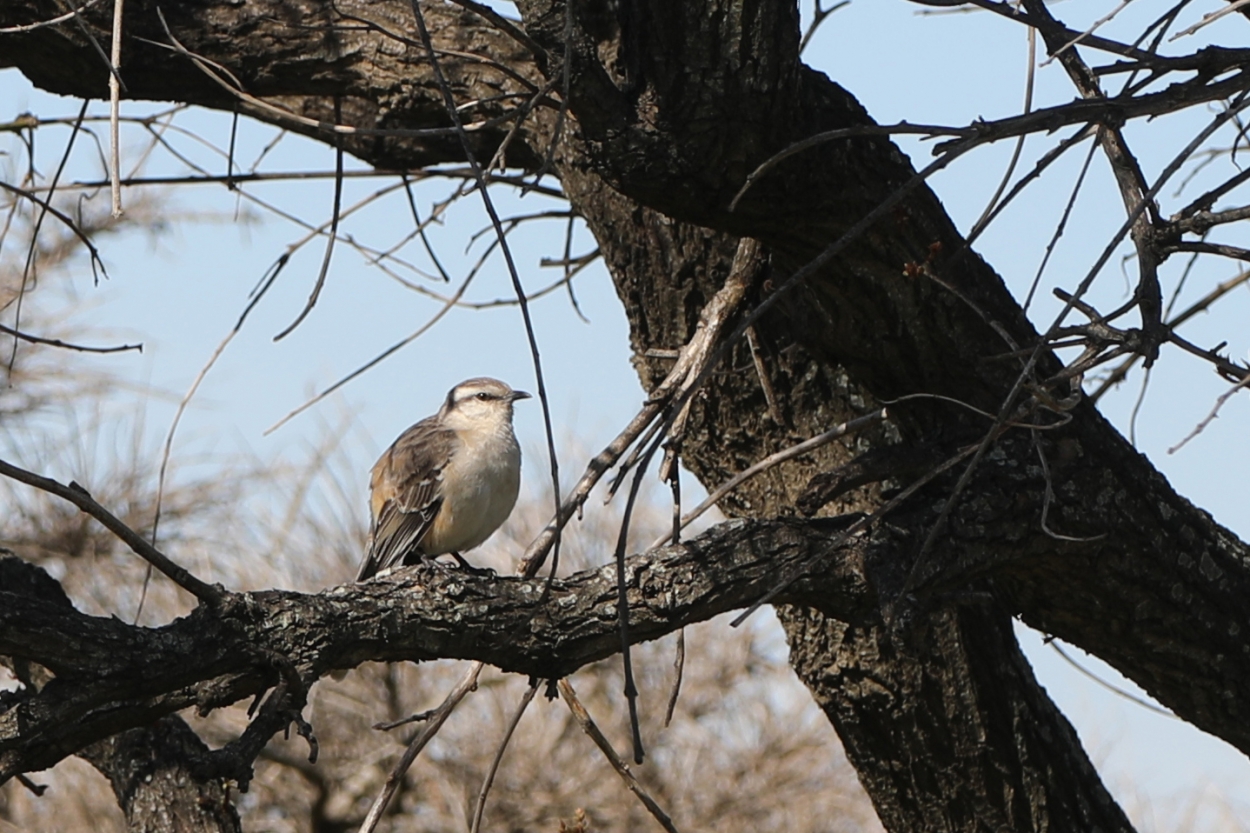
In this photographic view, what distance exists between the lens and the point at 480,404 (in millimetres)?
5719

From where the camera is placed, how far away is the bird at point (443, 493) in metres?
5.16

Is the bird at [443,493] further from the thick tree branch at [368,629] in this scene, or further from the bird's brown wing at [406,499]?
the thick tree branch at [368,629]

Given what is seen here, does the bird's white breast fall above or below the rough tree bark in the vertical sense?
above

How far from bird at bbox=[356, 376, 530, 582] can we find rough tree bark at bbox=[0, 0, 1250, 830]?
1147 mm

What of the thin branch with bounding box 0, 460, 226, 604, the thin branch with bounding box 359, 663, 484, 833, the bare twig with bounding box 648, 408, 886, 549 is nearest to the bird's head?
the bare twig with bounding box 648, 408, 886, 549

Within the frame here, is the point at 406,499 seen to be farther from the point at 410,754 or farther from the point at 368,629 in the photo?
the point at 410,754

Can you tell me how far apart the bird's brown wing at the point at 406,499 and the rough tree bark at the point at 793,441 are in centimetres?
126

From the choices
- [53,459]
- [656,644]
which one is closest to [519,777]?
[656,644]

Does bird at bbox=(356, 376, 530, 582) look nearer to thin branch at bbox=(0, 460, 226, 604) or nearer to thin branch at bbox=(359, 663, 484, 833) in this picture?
thin branch at bbox=(359, 663, 484, 833)

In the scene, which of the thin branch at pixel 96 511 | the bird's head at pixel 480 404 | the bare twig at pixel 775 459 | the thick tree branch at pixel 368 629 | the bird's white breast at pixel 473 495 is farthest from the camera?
the bird's head at pixel 480 404

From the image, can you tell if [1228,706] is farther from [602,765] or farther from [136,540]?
[602,765]

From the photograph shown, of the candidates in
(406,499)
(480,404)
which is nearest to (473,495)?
(406,499)

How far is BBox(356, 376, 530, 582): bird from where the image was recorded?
5.16m

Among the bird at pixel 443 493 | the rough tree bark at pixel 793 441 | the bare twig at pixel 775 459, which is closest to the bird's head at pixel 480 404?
the bird at pixel 443 493
